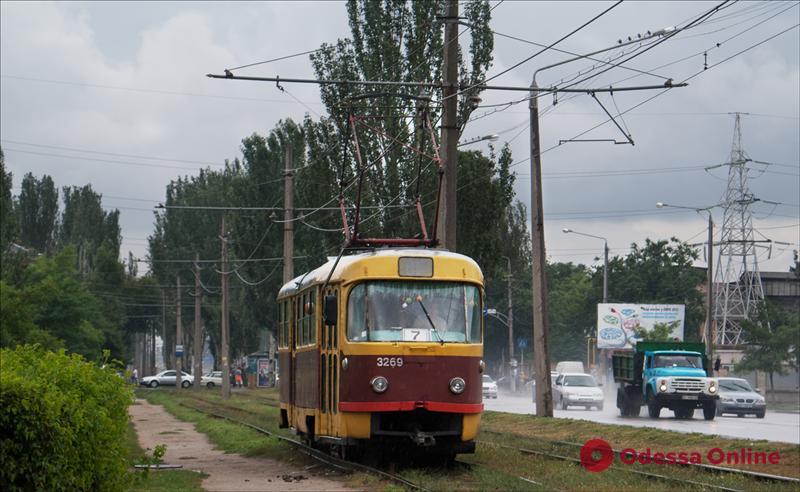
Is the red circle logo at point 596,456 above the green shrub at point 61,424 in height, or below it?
below

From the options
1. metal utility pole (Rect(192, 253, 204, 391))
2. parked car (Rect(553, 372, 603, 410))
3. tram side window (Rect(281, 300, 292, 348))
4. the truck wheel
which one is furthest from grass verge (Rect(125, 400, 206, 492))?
metal utility pole (Rect(192, 253, 204, 391))

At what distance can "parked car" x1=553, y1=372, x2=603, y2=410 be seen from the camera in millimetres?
47625

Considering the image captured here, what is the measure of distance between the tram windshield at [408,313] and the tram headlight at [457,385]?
541mm

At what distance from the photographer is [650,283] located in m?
88.6

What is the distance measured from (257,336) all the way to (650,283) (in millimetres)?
27660

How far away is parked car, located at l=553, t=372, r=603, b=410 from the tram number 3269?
31355mm

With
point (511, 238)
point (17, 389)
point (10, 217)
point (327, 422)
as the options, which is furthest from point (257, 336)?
point (17, 389)

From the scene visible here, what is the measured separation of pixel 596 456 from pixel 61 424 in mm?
12391

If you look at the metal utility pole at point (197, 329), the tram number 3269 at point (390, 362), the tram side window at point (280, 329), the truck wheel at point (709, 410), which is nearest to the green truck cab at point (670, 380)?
the truck wheel at point (709, 410)

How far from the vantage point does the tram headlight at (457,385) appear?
17.4m

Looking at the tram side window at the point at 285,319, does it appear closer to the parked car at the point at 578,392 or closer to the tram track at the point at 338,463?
the tram track at the point at 338,463

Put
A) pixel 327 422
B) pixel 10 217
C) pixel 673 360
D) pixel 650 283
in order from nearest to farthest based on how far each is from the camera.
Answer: pixel 327 422, pixel 673 360, pixel 10 217, pixel 650 283

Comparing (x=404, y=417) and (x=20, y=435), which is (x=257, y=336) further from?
(x=20, y=435)

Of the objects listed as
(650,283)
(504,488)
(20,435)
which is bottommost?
(504,488)
